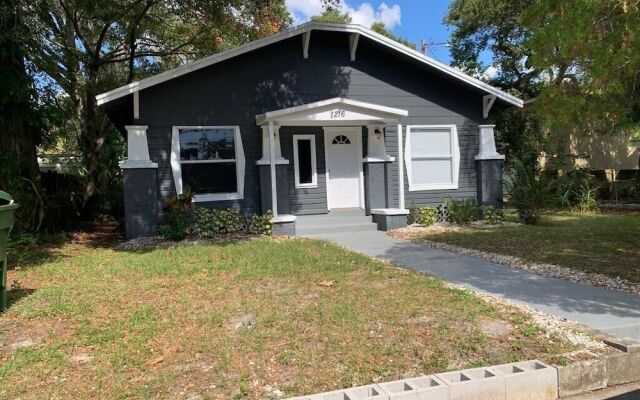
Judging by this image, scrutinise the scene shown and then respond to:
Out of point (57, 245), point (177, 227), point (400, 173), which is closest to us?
point (177, 227)

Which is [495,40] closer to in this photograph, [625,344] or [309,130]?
[309,130]

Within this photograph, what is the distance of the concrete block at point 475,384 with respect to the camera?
3574 millimetres

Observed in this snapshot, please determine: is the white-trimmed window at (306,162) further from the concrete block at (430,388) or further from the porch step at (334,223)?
the concrete block at (430,388)

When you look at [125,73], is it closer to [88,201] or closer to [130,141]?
[88,201]

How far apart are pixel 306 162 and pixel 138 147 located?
4.11 m

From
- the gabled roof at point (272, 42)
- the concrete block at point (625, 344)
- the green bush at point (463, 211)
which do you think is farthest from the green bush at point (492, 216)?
the concrete block at point (625, 344)

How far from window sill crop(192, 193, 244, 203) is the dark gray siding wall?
0.13 meters

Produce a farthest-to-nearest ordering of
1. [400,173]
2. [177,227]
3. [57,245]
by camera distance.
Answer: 1. [400,173]
2. [57,245]
3. [177,227]

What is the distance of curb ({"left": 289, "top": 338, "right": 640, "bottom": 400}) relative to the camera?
351 centimetres

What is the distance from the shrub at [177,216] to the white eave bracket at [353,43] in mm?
5480

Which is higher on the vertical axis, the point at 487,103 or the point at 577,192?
the point at 487,103

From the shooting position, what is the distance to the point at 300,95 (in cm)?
1284

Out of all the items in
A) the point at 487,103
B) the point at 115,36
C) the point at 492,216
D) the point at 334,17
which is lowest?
the point at 492,216

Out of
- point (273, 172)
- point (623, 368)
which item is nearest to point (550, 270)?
point (623, 368)
